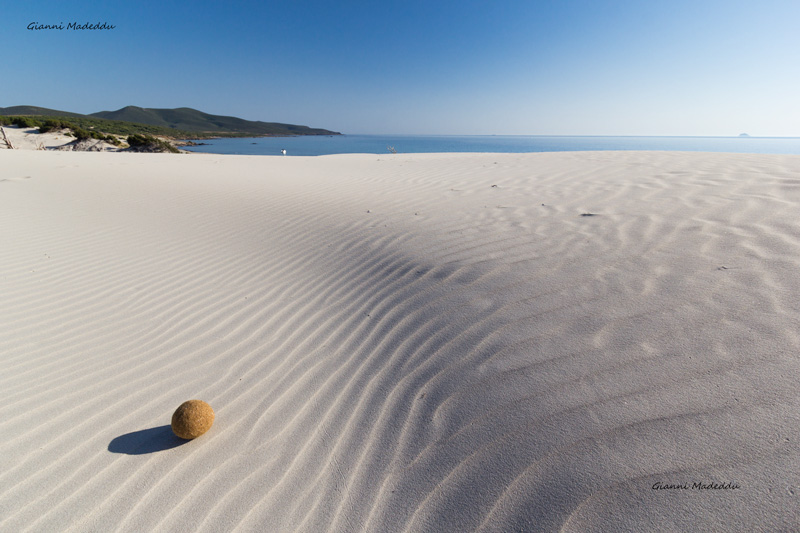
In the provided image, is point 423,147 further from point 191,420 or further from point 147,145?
point 191,420

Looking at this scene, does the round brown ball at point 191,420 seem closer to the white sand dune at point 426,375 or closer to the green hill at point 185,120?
the white sand dune at point 426,375

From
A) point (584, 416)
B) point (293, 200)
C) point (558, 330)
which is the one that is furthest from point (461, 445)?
point (293, 200)

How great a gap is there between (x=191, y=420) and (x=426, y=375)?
1.25m

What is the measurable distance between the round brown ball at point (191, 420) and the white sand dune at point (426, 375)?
0.28 feet

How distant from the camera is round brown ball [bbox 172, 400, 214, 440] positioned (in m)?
1.89

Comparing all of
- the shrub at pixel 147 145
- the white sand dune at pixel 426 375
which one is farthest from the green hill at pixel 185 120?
the white sand dune at pixel 426 375

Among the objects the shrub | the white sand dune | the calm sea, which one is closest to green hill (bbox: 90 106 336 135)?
the calm sea

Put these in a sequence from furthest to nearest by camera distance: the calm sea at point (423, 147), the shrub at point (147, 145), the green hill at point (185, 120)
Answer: the green hill at point (185, 120) → the calm sea at point (423, 147) → the shrub at point (147, 145)

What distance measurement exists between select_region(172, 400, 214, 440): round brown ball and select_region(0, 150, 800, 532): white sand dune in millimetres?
85

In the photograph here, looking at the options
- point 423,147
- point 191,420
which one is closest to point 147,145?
point 191,420

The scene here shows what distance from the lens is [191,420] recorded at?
189 cm

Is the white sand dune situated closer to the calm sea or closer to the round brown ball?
the round brown ball

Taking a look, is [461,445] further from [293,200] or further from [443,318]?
[293,200]

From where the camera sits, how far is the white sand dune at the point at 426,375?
143 cm
